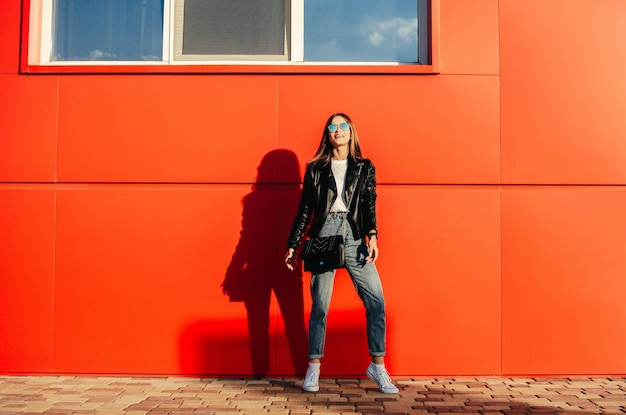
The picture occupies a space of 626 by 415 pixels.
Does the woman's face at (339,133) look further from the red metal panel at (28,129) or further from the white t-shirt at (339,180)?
the red metal panel at (28,129)

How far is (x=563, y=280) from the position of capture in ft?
15.9

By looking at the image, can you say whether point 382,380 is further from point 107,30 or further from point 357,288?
point 107,30

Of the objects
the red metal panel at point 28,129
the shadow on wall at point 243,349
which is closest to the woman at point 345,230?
the shadow on wall at point 243,349

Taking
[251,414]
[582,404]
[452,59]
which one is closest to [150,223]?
[251,414]

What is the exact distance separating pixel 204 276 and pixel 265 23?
87.0 inches

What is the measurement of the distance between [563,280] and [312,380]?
217cm

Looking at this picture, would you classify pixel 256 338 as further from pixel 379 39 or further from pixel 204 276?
pixel 379 39

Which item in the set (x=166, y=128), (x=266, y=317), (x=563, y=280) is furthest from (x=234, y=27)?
(x=563, y=280)

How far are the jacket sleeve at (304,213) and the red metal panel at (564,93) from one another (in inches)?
65.1

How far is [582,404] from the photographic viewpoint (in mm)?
4023

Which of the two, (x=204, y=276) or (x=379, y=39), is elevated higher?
(x=379, y=39)

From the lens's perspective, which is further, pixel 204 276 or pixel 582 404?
pixel 204 276

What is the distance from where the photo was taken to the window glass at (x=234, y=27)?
517 centimetres

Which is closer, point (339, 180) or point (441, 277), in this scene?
point (339, 180)
